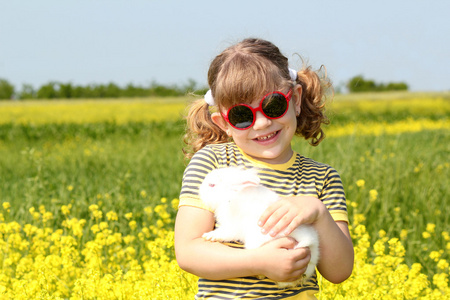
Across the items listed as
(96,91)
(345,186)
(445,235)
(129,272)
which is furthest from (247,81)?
(96,91)

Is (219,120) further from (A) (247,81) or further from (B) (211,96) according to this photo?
(A) (247,81)

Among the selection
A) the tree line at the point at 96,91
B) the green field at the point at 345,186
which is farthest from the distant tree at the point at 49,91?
the green field at the point at 345,186

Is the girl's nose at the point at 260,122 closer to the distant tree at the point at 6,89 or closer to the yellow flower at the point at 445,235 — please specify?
the yellow flower at the point at 445,235

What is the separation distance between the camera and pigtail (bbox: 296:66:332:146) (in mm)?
2514

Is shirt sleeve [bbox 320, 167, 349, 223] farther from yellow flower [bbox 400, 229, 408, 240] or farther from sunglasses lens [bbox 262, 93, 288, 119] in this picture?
yellow flower [bbox 400, 229, 408, 240]

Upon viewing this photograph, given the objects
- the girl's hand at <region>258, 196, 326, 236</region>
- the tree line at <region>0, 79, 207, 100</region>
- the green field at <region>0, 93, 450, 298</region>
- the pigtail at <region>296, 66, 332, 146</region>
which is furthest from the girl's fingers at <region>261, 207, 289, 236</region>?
the tree line at <region>0, 79, 207, 100</region>

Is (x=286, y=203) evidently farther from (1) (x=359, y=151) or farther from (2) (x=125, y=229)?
(1) (x=359, y=151)

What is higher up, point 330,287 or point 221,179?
Result: point 221,179

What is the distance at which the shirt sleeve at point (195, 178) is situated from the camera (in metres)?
2.06

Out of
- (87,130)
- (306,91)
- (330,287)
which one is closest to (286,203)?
(306,91)

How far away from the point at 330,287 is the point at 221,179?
1673 mm

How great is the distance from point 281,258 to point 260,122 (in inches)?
21.0

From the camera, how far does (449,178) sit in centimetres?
641

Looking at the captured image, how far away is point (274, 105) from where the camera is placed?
6.88 ft
